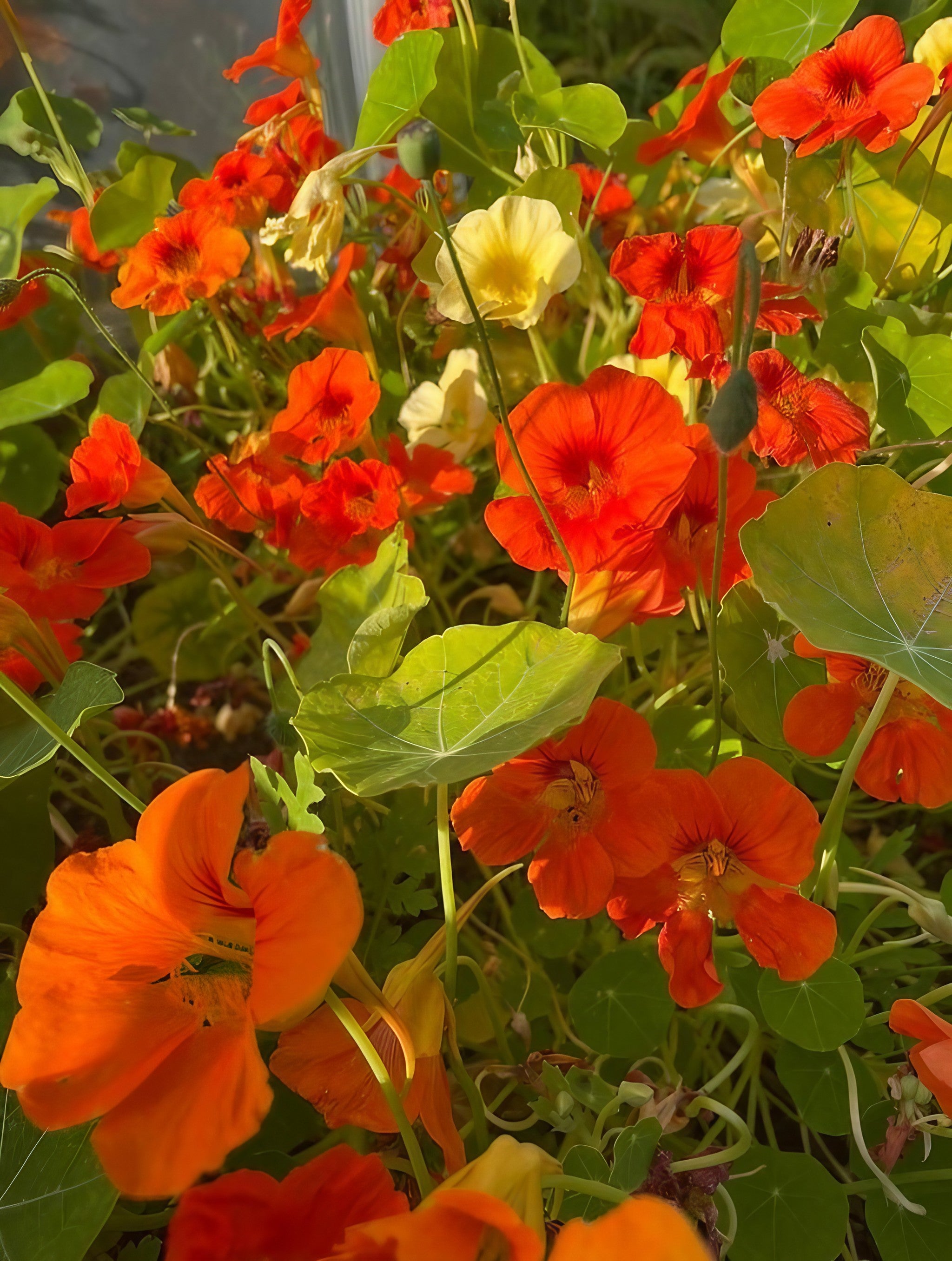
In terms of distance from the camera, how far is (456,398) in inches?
37.5

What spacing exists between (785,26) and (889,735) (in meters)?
0.84

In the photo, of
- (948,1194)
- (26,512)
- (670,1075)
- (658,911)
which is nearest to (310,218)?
(26,512)

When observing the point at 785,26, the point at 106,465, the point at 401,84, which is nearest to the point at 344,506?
the point at 106,465

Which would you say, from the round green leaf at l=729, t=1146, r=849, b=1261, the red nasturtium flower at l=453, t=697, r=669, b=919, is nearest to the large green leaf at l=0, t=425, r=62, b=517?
the red nasturtium flower at l=453, t=697, r=669, b=919

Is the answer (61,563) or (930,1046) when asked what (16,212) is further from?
(930,1046)

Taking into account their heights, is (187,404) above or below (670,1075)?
above

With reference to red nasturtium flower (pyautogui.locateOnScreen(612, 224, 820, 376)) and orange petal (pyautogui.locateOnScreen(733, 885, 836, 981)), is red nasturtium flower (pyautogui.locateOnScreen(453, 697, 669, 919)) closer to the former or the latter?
orange petal (pyautogui.locateOnScreen(733, 885, 836, 981))

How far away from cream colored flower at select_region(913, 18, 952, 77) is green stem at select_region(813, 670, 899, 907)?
0.70m

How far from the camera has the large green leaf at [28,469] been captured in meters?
1.16

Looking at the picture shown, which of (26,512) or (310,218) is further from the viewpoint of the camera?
(26,512)

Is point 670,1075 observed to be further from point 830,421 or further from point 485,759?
point 830,421

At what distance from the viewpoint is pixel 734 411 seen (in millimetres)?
433

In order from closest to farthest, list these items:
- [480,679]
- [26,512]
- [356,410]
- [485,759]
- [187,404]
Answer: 1. [485,759]
2. [480,679]
3. [356,410]
4. [26,512]
5. [187,404]

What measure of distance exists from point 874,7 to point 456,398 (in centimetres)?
100
